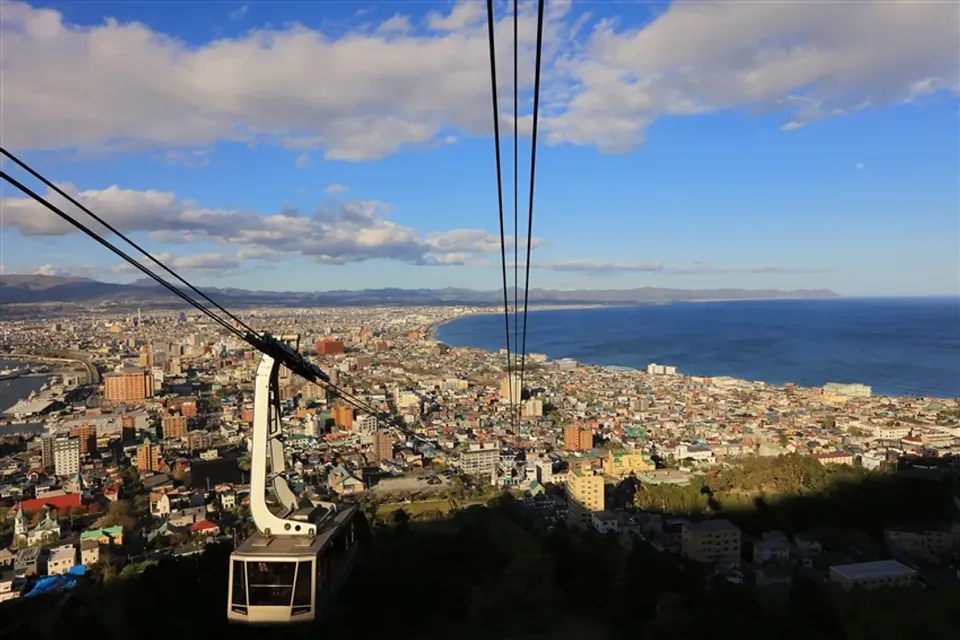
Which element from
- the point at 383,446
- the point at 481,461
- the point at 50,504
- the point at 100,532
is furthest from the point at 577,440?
the point at 50,504

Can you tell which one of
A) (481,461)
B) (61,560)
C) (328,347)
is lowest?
(481,461)

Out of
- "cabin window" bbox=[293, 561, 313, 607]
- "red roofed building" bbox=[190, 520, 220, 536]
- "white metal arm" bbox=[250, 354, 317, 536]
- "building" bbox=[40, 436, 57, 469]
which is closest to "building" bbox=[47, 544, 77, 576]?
"red roofed building" bbox=[190, 520, 220, 536]

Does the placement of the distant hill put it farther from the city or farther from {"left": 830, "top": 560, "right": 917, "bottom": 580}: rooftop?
{"left": 830, "top": 560, "right": 917, "bottom": 580}: rooftop

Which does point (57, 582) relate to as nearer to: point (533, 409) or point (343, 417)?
point (343, 417)

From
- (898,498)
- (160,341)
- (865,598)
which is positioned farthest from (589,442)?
(160,341)

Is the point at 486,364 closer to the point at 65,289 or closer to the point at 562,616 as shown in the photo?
the point at 562,616

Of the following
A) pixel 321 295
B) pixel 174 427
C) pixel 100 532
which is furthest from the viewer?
pixel 321 295
